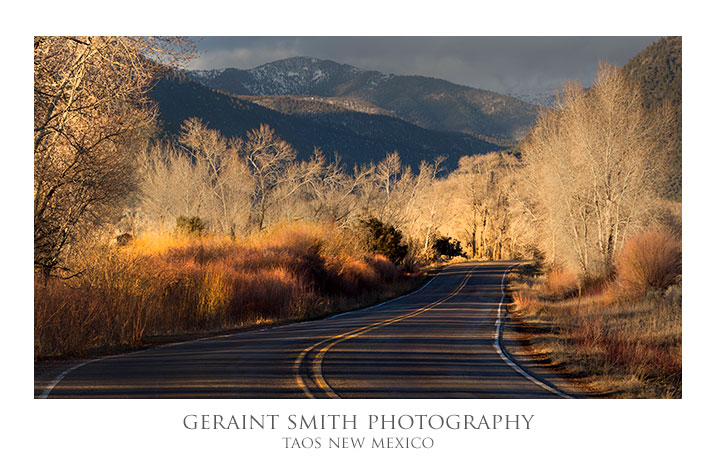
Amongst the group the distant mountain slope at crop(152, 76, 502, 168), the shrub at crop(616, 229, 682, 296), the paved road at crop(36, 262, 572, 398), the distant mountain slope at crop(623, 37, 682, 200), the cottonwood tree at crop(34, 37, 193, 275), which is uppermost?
the distant mountain slope at crop(152, 76, 502, 168)

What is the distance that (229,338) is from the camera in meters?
17.0

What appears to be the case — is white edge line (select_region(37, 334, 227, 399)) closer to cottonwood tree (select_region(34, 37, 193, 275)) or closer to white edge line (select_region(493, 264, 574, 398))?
cottonwood tree (select_region(34, 37, 193, 275))

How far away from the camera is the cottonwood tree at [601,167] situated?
34562 mm

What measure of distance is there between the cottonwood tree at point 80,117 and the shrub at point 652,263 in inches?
963

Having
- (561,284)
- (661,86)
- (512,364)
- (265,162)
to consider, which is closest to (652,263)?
(561,284)

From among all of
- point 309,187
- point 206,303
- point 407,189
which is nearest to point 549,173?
point 309,187

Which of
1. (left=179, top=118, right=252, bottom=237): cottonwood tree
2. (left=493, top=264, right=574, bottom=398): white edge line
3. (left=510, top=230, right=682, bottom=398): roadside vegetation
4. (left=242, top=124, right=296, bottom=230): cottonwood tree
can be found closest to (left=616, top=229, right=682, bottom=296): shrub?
(left=510, top=230, right=682, bottom=398): roadside vegetation

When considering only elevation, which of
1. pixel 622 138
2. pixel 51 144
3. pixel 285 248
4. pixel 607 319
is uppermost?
pixel 622 138

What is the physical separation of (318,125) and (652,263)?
109 m

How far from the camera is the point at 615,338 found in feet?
59.1

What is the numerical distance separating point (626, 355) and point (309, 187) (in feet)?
110

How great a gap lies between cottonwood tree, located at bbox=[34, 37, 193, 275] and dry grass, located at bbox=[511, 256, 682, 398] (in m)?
11.1

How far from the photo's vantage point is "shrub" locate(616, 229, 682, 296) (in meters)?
29.1

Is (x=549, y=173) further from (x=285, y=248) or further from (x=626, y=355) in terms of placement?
(x=626, y=355)
